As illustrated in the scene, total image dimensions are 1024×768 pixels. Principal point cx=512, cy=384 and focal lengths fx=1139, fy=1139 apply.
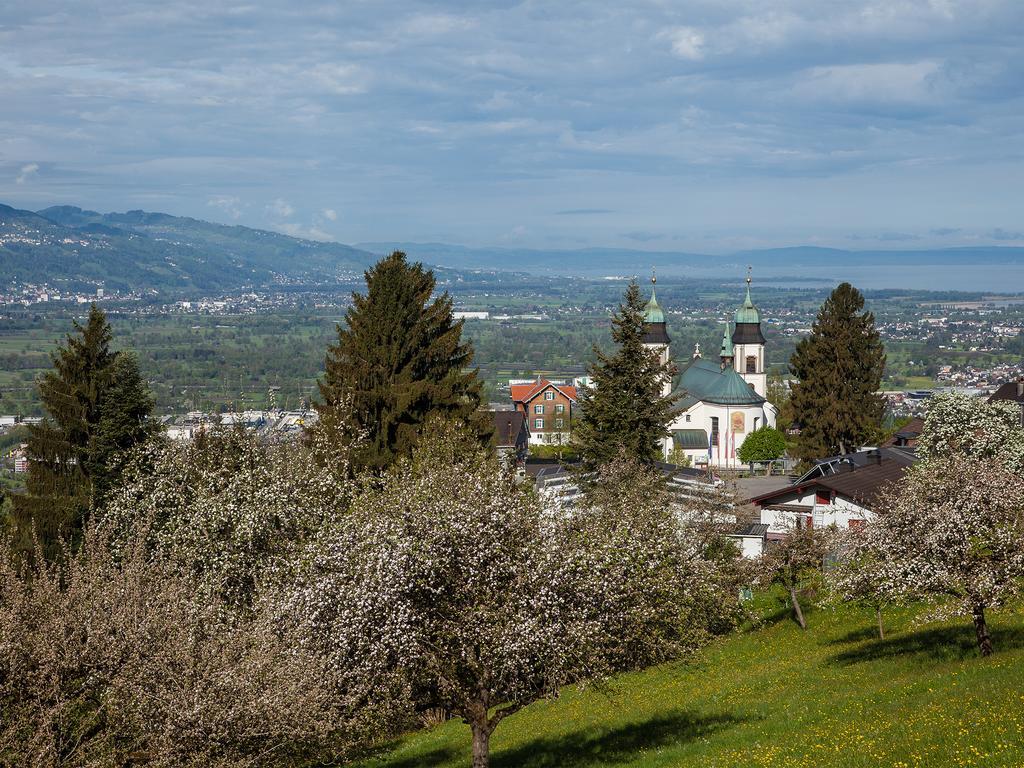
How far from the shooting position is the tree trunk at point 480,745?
58.7 feet

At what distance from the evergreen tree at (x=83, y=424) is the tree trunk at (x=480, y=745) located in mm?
17810

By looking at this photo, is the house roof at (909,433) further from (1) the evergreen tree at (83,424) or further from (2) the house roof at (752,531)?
(1) the evergreen tree at (83,424)

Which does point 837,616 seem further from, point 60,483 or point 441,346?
point 60,483

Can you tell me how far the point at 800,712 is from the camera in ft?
65.2

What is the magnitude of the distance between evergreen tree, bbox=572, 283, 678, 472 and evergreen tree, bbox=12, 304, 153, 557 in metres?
14.9

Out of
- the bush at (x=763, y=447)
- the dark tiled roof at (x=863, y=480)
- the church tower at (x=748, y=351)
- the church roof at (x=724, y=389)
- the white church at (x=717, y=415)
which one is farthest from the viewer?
the church tower at (x=748, y=351)

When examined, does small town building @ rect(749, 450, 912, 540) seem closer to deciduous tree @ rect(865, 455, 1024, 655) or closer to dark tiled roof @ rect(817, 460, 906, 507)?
dark tiled roof @ rect(817, 460, 906, 507)

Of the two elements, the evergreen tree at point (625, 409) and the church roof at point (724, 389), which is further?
the church roof at point (724, 389)

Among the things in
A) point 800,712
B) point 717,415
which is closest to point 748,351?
point 717,415

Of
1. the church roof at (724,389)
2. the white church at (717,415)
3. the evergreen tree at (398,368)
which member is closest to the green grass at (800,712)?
the evergreen tree at (398,368)

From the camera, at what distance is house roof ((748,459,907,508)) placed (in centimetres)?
4288

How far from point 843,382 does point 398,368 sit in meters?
40.0

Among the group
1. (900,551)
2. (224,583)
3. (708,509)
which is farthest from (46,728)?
(708,509)

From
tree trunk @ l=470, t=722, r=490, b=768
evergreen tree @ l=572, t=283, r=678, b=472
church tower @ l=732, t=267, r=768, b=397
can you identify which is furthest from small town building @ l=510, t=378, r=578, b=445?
tree trunk @ l=470, t=722, r=490, b=768
